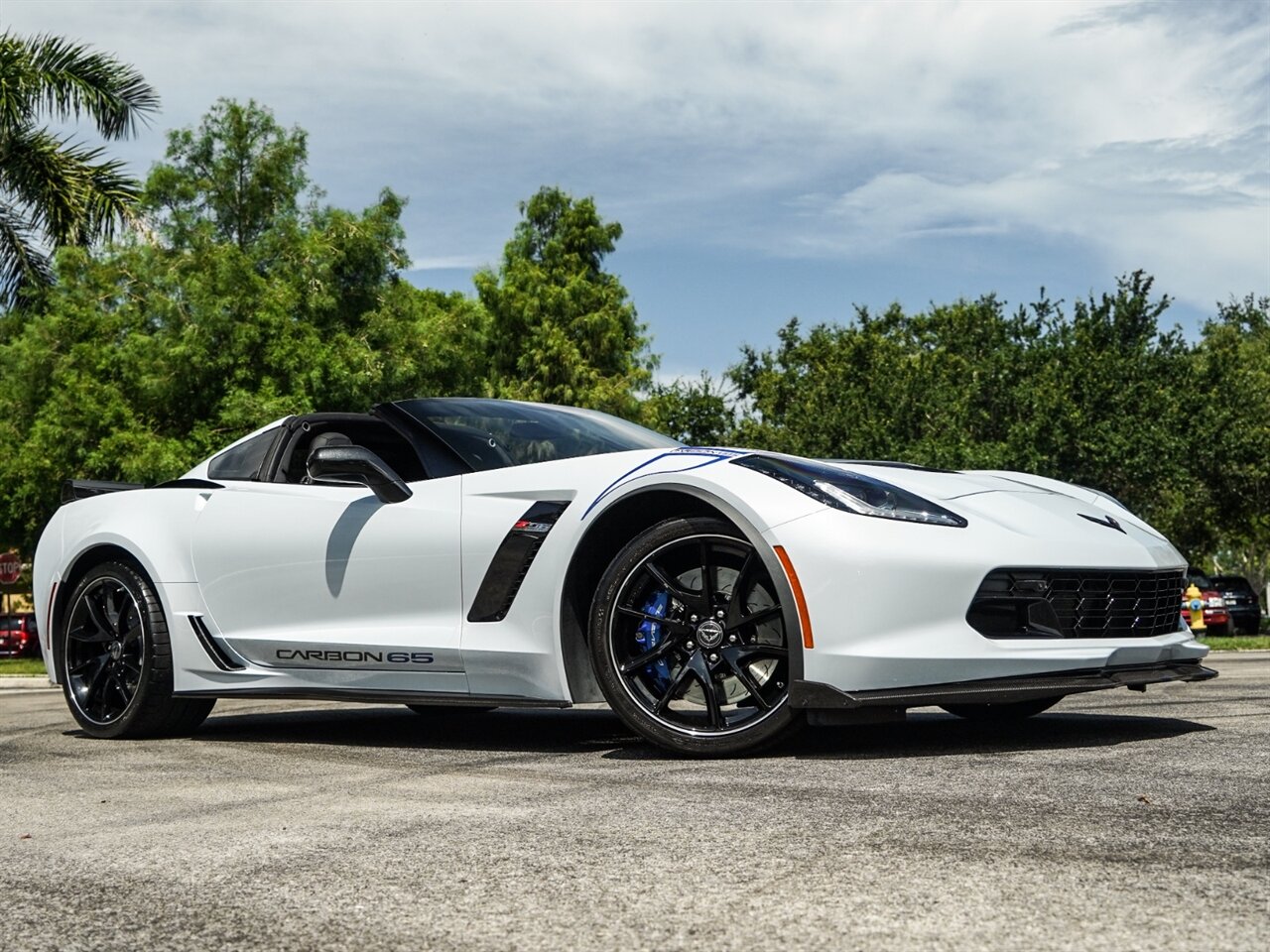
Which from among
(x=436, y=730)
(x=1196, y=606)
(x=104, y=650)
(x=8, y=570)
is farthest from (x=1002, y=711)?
(x=1196, y=606)

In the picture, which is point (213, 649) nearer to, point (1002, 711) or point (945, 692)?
point (945, 692)

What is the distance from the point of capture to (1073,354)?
32.6 metres

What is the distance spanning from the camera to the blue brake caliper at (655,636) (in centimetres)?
489

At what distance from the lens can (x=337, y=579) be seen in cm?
570

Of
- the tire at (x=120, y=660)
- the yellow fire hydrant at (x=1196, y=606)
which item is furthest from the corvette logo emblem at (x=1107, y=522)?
the yellow fire hydrant at (x=1196, y=606)

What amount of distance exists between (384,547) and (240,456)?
1.34m

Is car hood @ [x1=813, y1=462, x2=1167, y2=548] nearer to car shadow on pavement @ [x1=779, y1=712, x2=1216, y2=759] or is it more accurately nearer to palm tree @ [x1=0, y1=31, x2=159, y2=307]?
car shadow on pavement @ [x1=779, y1=712, x2=1216, y2=759]

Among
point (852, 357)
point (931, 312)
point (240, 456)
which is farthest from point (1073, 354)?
point (240, 456)

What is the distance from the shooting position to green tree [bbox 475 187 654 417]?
36312mm

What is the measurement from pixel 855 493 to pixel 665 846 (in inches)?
72.5

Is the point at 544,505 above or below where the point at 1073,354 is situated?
below

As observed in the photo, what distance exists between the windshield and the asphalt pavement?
1109mm

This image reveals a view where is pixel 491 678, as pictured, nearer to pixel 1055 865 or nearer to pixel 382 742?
pixel 382 742

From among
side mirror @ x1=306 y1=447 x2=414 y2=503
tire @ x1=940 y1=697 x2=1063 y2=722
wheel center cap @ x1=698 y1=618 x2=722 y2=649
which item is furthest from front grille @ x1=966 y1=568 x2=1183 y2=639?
side mirror @ x1=306 y1=447 x2=414 y2=503
